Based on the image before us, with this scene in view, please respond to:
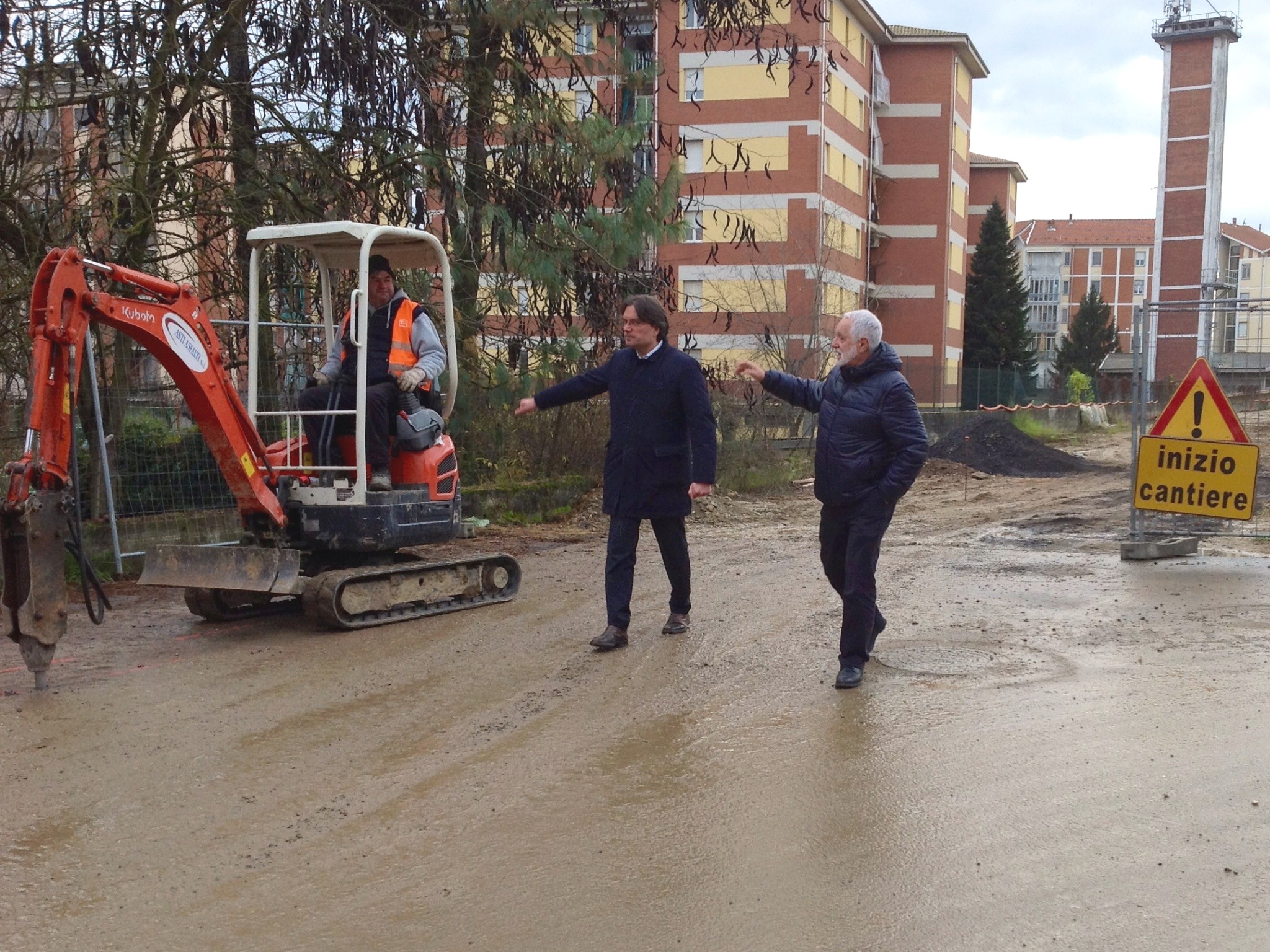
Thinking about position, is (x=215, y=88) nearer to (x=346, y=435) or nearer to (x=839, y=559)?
(x=346, y=435)

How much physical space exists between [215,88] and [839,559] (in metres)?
7.11

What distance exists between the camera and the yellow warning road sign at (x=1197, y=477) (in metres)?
10.7

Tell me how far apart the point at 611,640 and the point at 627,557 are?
1.72 ft

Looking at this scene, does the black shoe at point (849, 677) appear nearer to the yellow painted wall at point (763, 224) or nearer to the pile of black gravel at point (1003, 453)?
the pile of black gravel at point (1003, 453)

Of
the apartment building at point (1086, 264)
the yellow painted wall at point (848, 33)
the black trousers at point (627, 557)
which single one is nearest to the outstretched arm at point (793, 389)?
the black trousers at point (627, 557)

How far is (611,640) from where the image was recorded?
7605 mm

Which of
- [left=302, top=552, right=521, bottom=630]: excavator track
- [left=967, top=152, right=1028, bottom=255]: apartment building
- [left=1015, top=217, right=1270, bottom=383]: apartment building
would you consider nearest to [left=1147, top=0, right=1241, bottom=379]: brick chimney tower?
[left=967, top=152, right=1028, bottom=255]: apartment building

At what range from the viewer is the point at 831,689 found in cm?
666

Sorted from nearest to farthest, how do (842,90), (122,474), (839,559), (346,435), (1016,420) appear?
(839,559) → (346,435) → (122,474) → (1016,420) → (842,90)

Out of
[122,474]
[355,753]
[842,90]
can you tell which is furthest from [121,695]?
[842,90]

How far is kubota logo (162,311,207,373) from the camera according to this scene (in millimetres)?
7543

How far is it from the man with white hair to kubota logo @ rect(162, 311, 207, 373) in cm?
377

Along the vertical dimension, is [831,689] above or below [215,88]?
below

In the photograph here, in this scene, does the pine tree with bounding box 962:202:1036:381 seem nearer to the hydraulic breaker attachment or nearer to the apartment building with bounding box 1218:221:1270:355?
the apartment building with bounding box 1218:221:1270:355
